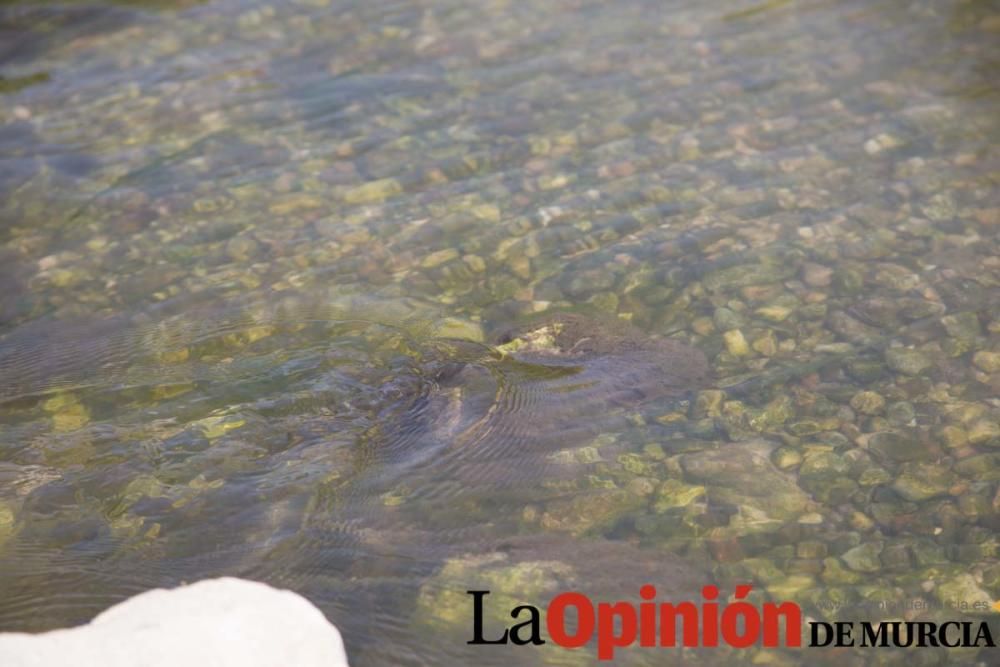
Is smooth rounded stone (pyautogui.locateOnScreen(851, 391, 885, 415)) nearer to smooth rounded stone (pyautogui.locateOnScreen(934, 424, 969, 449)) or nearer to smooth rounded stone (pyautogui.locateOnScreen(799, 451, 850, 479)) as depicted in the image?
smooth rounded stone (pyautogui.locateOnScreen(934, 424, 969, 449))

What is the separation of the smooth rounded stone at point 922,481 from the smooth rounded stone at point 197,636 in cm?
279

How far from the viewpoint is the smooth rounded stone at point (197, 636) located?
3.61m

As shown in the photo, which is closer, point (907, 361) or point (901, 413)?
point (901, 413)

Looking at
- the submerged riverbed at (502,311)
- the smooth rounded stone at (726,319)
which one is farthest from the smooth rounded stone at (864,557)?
the smooth rounded stone at (726,319)

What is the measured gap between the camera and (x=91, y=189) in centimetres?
694

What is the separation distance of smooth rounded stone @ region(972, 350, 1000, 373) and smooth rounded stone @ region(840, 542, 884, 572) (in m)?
1.51

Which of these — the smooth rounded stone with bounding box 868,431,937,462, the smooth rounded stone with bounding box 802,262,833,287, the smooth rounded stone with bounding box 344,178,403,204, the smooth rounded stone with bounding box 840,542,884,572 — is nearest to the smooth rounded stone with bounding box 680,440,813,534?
the smooth rounded stone with bounding box 840,542,884,572

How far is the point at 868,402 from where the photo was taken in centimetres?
490

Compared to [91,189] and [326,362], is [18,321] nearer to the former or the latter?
[91,189]

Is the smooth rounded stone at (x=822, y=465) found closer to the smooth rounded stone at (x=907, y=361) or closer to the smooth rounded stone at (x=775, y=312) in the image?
the smooth rounded stone at (x=907, y=361)

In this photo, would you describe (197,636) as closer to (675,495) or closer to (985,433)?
(675,495)

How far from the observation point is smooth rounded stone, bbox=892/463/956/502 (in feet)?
14.4

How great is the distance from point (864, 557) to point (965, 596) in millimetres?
428

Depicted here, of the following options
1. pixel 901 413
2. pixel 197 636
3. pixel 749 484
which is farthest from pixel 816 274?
pixel 197 636
